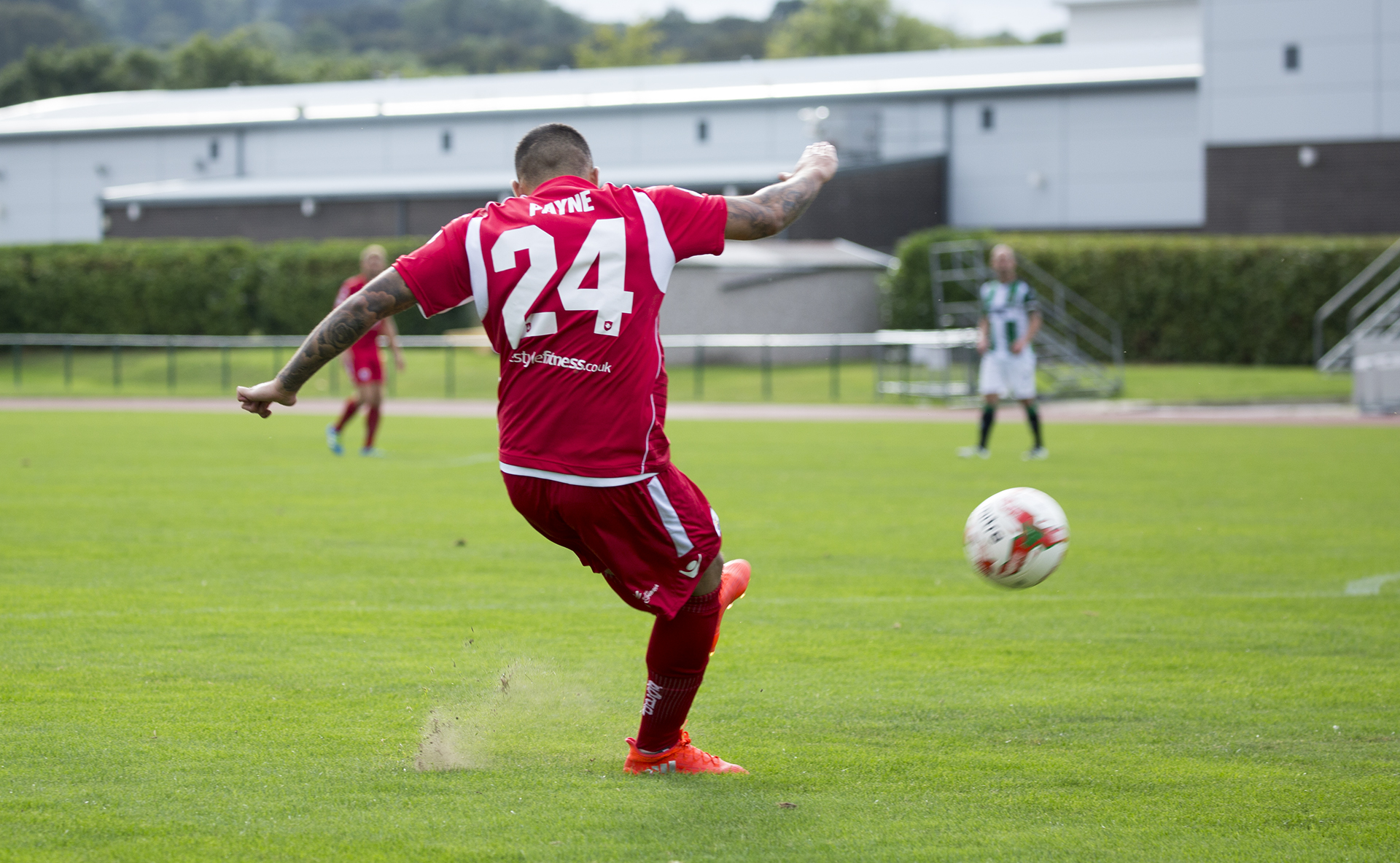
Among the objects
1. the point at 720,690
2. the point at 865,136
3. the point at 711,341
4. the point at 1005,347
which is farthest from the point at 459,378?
the point at 720,690

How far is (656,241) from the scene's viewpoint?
4.15 metres

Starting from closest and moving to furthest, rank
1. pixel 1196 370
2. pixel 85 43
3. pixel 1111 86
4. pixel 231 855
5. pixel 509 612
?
pixel 231 855 → pixel 509 612 → pixel 1196 370 → pixel 1111 86 → pixel 85 43

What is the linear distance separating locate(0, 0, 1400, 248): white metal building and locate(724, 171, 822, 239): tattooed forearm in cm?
3203

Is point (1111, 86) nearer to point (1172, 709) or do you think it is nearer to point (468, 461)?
point (468, 461)

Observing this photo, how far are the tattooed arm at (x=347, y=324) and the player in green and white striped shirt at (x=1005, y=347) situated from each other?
11913mm

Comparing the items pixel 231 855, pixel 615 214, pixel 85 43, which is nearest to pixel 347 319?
pixel 615 214

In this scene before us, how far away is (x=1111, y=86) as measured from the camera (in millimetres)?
40656

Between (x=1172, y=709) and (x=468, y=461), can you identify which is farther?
(x=468, y=461)

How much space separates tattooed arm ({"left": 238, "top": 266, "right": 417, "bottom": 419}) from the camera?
401 cm

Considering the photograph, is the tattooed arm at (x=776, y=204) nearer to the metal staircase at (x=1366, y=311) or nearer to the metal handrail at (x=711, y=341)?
the metal handrail at (x=711, y=341)

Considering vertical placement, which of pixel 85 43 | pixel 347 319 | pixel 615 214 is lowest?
pixel 347 319

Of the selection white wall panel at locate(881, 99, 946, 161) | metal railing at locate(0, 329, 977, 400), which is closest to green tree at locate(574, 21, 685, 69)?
white wall panel at locate(881, 99, 946, 161)

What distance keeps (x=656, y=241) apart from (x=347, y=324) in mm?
938

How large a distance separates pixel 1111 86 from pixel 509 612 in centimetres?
3763
